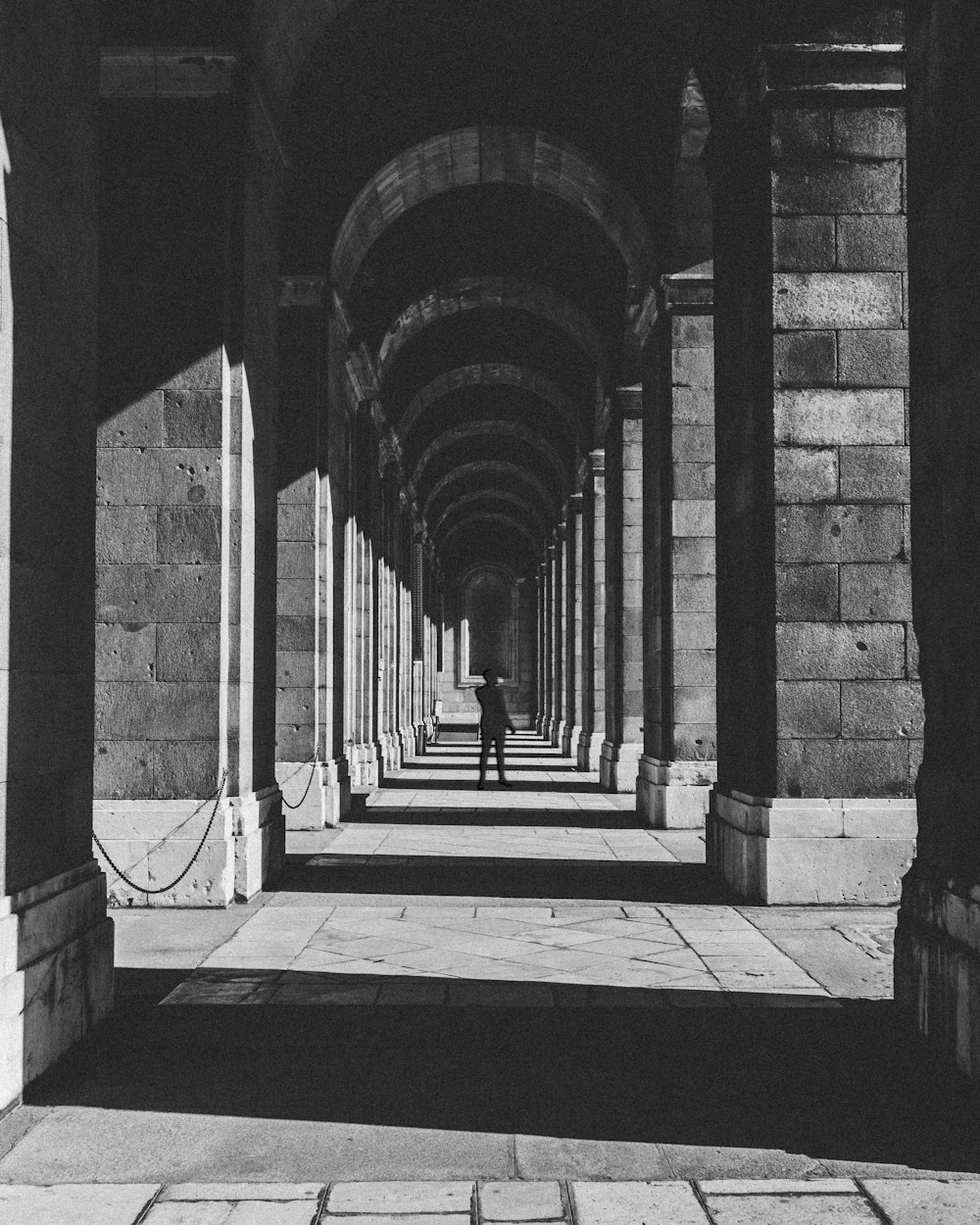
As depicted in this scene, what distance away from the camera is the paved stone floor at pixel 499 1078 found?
339 cm

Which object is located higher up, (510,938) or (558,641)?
(558,641)

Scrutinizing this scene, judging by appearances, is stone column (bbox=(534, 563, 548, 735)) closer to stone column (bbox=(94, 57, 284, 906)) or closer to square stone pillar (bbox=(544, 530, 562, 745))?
square stone pillar (bbox=(544, 530, 562, 745))

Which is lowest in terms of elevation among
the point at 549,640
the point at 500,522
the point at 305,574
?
the point at 549,640

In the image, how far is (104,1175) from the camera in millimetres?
3541

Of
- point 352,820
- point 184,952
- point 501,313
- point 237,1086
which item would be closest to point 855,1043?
point 237,1086

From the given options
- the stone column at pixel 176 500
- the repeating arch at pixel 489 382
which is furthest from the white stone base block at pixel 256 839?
the repeating arch at pixel 489 382

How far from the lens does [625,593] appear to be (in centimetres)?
1619

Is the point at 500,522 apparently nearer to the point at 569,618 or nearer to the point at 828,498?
A: the point at 569,618

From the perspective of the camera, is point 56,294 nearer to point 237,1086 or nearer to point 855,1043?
point 237,1086

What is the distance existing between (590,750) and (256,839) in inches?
502

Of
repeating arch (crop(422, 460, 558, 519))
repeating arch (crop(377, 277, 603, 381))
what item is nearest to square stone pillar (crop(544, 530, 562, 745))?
repeating arch (crop(422, 460, 558, 519))

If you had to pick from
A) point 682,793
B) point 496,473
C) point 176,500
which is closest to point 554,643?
point 496,473

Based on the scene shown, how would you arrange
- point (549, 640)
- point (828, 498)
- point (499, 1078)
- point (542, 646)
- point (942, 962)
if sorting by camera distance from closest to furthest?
point (499, 1078) → point (942, 962) → point (828, 498) → point (549, 640) → point (542, 646)

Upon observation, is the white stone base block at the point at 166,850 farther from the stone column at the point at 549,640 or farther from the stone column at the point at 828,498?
the stone column at the point at 549,640
